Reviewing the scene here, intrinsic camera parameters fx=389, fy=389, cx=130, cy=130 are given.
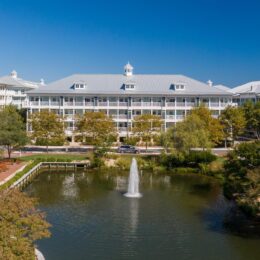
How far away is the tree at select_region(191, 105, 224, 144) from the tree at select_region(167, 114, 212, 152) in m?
6.36

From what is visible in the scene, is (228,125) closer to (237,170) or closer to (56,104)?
(56,104)

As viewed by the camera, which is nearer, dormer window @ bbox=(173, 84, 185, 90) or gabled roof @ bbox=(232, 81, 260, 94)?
dormer window @ bbox=(173, 84, 185, 90)

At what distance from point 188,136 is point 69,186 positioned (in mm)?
17243

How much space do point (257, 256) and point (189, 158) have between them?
27086 millimetres

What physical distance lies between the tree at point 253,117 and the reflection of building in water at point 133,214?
40.6m

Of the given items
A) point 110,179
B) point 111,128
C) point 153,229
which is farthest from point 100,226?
point 111,128

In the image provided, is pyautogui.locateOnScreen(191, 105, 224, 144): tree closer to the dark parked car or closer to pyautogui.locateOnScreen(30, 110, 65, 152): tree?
the dark parked car

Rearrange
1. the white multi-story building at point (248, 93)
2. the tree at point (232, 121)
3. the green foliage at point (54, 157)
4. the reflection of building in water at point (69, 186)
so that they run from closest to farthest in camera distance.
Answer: the reflection of building in water at point (69, 186), the green foliage at point (54, 157), the tree at point (232, 121), the white multi-story building at point (248, 93)

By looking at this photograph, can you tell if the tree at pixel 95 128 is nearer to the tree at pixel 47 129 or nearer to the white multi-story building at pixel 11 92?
the tree at pixel 47 129

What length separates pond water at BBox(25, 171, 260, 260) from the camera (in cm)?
2398

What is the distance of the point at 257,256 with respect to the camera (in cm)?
2388

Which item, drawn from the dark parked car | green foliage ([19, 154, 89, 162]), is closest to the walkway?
green foliage ([19, 154, 89, 162])

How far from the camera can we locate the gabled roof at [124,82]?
71.5 meters

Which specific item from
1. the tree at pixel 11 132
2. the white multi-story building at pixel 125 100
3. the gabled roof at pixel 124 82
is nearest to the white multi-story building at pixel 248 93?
the gabled roof at pixel 124 82
